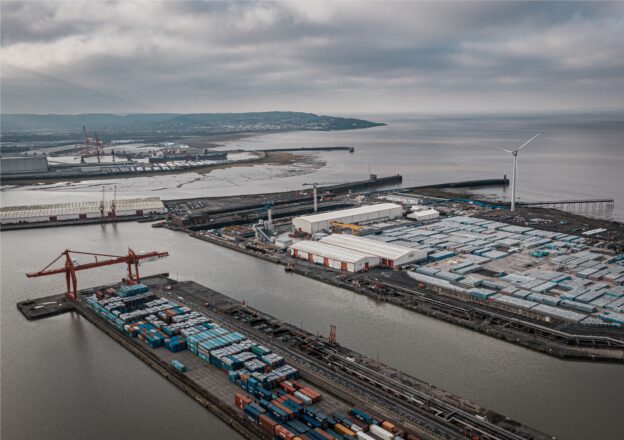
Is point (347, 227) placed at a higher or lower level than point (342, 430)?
higher

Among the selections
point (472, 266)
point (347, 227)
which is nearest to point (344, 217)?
point (347, 227)

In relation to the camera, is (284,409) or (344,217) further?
(344,217)

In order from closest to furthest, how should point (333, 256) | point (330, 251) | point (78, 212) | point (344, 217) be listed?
point (333, 256) → point (330, 251) → point (344, 217) → point (78, 212)

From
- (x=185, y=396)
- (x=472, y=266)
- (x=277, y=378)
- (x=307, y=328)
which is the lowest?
(x=185, y=396)

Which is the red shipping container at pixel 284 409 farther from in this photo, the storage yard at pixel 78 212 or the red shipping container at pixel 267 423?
the storage yard at pixel 78 212

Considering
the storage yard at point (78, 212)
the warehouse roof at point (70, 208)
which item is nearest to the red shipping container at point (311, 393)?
the storage yard at point (78, 212)

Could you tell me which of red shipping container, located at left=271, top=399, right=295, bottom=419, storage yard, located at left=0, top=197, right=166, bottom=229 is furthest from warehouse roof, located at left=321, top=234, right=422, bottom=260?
storage yard, located at left=0, top=197, right=166, bottom=229

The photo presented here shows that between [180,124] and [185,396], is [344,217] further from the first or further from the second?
[180,124]
